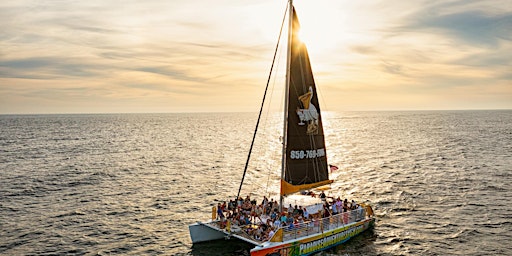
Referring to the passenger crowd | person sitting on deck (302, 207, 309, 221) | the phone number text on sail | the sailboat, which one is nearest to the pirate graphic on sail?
the sailboat

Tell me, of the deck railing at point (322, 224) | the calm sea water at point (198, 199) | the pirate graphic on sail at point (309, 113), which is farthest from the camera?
the calm sea water at point (198, 199)

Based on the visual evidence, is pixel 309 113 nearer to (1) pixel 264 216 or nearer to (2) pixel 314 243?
(1) pixel 264 216

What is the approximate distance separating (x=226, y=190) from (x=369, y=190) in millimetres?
16584

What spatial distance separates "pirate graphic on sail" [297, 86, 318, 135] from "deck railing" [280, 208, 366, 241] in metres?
6.07

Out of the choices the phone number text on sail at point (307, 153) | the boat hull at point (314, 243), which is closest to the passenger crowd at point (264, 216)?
the boat hull at point (314, 243)

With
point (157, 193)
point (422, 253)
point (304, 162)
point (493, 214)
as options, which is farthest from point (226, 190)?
point (493, 214)

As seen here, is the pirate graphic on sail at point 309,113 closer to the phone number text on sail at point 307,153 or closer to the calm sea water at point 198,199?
the phone number text on sail at point 307,153

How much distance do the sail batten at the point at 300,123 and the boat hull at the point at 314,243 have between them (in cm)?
337

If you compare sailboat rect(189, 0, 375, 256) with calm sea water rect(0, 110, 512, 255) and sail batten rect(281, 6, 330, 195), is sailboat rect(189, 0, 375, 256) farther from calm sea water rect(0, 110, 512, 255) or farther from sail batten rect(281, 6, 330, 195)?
calm sea water rect(0, 110, 512, 255)

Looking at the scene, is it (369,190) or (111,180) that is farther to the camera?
(111,180)

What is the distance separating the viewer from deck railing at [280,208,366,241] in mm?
23891

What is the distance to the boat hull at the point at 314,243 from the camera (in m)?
22.3

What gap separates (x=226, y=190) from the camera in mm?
45062

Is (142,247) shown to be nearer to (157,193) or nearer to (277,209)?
(277,209)
